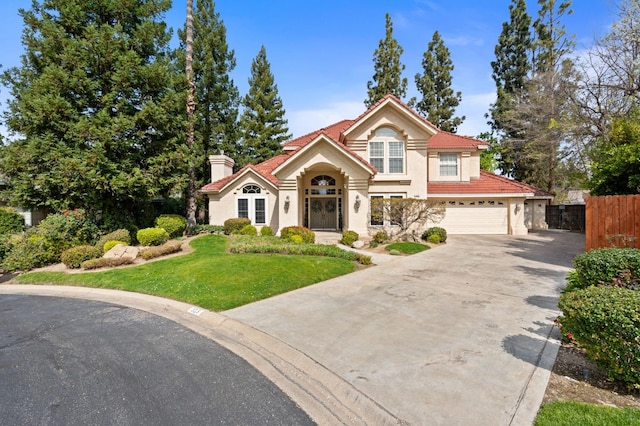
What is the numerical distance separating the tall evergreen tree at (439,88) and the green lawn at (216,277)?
30.8 m

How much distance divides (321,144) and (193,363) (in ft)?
47.5

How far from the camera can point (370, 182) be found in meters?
18.9

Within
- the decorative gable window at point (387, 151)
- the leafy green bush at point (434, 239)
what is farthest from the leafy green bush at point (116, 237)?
the leafy green bush at point (434, 239)

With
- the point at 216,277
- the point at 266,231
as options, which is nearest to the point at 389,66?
the point at 266,231

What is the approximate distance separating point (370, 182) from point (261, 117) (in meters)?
21.5

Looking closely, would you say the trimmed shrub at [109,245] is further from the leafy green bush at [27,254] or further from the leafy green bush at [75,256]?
Answer: the leafy green bush at [27,254]

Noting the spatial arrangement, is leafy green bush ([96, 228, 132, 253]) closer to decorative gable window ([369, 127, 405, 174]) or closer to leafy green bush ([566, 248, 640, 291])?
decorative gable window ([369, 127, 405, 174])

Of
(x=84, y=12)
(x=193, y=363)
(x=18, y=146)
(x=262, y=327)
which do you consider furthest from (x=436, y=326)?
(x=84, y=12)

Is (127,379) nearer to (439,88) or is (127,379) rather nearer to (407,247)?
(407,247)

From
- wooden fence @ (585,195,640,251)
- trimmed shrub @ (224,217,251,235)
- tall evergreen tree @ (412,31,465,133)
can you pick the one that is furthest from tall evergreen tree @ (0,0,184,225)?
tall evergreen tree @ (412,31,465,133)

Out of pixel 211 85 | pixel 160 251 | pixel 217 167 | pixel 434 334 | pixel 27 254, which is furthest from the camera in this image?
pixel 211 85

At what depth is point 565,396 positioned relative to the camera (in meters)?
3.62

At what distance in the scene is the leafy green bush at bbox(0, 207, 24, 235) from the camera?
57.6 feet

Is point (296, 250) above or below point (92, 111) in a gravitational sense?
below
